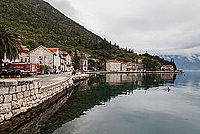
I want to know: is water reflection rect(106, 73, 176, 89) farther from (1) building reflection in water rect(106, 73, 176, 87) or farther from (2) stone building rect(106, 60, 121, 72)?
(2) stone building rect(106, 60, 121, 72)

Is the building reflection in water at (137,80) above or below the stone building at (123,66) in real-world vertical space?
below

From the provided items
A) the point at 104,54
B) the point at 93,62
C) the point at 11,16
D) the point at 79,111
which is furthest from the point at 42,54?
the point at 11,16

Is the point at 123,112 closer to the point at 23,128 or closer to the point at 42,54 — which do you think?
the point at 23,128

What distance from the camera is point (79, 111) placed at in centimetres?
1989

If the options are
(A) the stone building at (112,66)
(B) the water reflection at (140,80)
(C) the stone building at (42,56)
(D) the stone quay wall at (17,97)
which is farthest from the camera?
(A) the stone building at (112,66)

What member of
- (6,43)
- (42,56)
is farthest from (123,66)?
(6,43)

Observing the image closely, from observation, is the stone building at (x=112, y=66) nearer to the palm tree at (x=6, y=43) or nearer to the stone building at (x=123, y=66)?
the stone building at (x=123, y=66)

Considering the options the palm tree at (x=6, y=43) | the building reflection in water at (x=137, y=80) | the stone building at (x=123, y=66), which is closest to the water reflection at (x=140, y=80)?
the building reflection in water at (x=137, y=80)

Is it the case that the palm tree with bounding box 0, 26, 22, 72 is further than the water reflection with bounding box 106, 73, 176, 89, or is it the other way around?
the water reflection with bounding box 106, 73, 176, 89

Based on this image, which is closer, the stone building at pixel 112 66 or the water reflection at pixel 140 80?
the water reflection at pixel 140 80

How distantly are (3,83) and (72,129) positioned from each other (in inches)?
322

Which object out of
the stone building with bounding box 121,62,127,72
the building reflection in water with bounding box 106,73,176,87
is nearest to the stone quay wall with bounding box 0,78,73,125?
the building reflection in water with bounding box 106,73,176,87

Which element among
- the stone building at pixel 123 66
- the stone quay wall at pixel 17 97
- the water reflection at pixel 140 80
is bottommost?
the water reflection at pixel 140 80

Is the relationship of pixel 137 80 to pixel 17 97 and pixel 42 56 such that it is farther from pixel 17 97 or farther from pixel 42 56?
pixel 17 97
